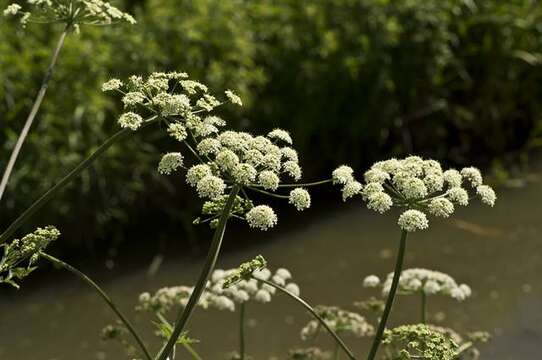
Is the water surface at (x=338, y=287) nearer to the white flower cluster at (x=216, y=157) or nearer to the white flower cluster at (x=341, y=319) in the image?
the white flower cluster at (x=341, y=319)

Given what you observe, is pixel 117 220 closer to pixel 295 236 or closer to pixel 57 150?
pixel 57 150

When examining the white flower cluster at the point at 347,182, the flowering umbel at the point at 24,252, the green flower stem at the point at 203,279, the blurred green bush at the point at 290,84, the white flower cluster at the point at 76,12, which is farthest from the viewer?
the blurred green bush at the point at 290,84

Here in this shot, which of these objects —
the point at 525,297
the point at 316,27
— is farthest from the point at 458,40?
the point at 525,297

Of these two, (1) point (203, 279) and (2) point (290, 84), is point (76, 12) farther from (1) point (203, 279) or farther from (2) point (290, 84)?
(2) point (290, 84)

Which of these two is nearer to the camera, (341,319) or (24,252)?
(24,252)

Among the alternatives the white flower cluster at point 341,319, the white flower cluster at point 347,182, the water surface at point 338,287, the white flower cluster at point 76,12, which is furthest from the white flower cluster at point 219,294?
the water surface at point 338,287

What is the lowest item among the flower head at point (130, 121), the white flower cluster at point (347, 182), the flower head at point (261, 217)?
the flower head at point (261, 217)

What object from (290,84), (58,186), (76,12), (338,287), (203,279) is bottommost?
(203,279)

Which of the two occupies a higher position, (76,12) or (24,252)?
(76,12)

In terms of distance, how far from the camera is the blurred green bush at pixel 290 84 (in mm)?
5879

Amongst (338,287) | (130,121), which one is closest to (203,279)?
(130,121)

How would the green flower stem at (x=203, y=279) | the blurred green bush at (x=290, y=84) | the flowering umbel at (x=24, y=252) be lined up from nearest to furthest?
1. the green flower stem at (x=203, y=279)
2. the flowering umbel at (x=24, y=252)
3. the blurred green bush at (x=290, y=84)

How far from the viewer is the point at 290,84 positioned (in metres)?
6.62

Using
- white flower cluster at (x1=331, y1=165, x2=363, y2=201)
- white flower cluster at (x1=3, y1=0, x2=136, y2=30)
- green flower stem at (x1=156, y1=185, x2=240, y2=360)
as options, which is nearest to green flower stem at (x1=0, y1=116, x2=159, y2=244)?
green flower stem at (x1=156, y1=185, x2=240, y2=360)
